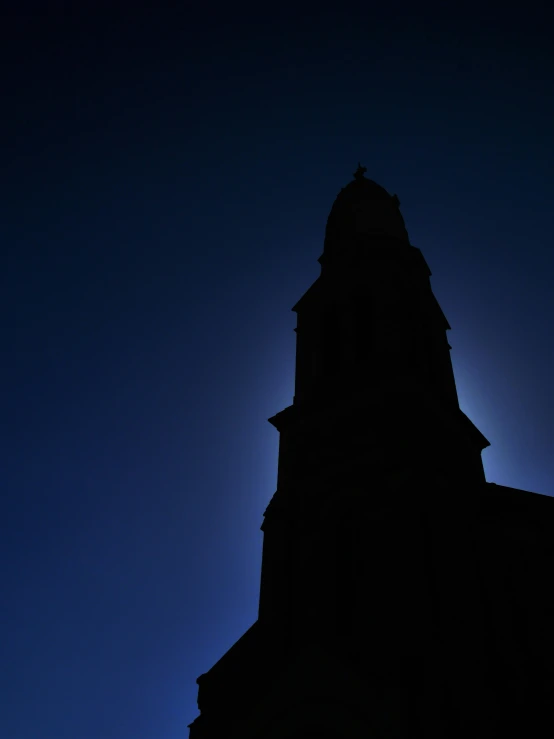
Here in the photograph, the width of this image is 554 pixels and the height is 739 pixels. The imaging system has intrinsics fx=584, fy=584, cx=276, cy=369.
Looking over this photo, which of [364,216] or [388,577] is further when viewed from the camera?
[364,216]

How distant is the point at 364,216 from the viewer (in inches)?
832

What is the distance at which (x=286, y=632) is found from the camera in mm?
11031

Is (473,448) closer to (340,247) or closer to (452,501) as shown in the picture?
(452,501)

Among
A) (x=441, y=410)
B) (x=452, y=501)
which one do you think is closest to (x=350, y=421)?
(x=441, y=410)

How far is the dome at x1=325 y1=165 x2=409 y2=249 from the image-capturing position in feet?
65.4

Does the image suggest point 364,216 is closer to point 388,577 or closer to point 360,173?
point 360,173

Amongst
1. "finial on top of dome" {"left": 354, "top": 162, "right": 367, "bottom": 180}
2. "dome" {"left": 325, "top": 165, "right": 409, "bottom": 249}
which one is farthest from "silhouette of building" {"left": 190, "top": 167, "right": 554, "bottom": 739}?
"finial on top of dome" {"left": 354, "top": 162, "right": 367, "bottom": 180}

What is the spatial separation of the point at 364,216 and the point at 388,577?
46.9 feet

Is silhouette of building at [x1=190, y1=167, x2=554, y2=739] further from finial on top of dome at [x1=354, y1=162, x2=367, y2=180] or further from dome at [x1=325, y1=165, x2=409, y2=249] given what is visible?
finial on top of dome at [x1=354, y1=162, x2=367, y2=180]

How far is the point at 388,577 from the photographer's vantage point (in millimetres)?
10258

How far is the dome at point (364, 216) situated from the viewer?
19.9m

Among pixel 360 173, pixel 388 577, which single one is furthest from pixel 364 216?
pixel 388 577

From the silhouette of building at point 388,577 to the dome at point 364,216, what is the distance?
475 centimetres

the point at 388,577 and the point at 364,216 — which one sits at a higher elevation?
the point at 364,216
